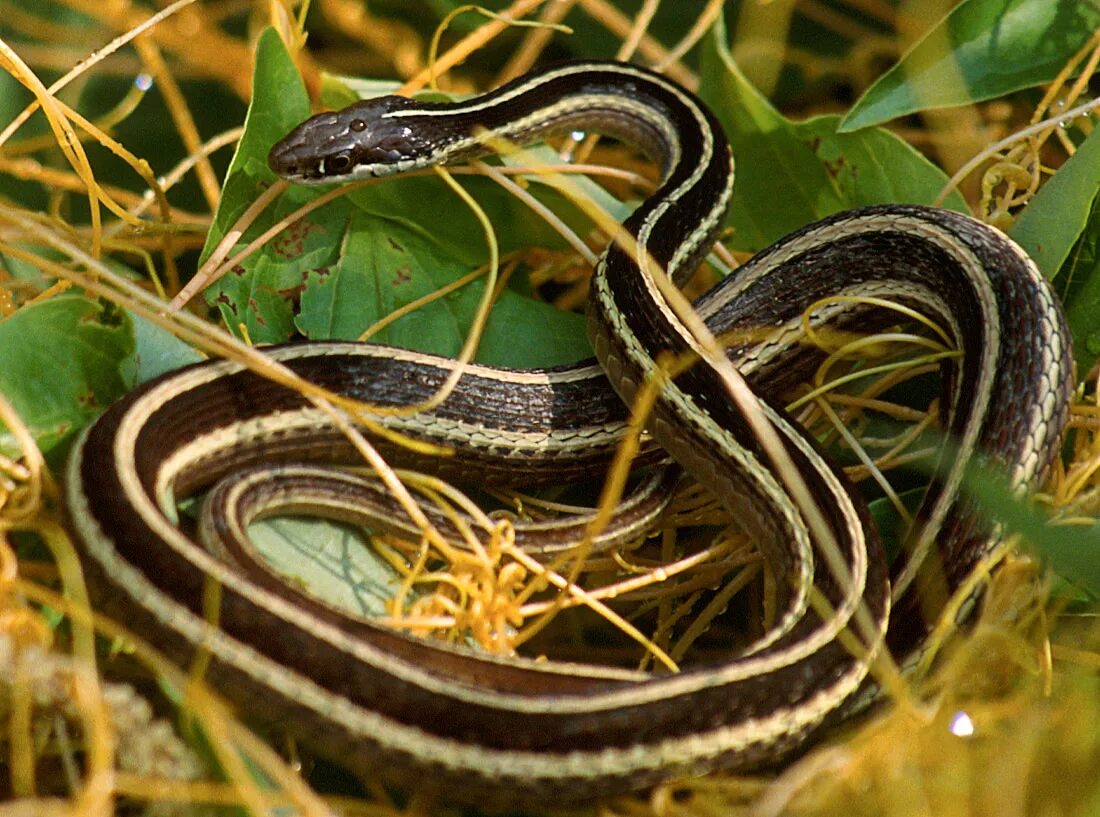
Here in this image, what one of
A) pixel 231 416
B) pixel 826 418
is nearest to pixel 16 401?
pixel 231 416

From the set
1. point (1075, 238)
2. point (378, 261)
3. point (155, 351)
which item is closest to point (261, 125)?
point (378, 261)

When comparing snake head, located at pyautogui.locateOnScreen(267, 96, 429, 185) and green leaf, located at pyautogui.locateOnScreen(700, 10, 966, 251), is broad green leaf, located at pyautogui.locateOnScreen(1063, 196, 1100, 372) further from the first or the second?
snake head, located at pyautogui.locateOnScreen(267, 96, 429, 185)

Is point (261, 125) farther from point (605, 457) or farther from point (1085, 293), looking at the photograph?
point (1085, 293)

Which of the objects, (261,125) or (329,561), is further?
(261,125)

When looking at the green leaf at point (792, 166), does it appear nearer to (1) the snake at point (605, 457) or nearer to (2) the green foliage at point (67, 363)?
(1) the snake at point (605, 457)

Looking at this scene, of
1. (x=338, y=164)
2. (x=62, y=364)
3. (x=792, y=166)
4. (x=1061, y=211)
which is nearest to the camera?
(x=62, y=364)

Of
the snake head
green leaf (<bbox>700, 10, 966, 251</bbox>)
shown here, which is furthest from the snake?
green leaf (<bbox>700, 10, 966, 251</bbox>)

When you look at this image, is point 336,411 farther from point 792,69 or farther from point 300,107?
point 792,69
